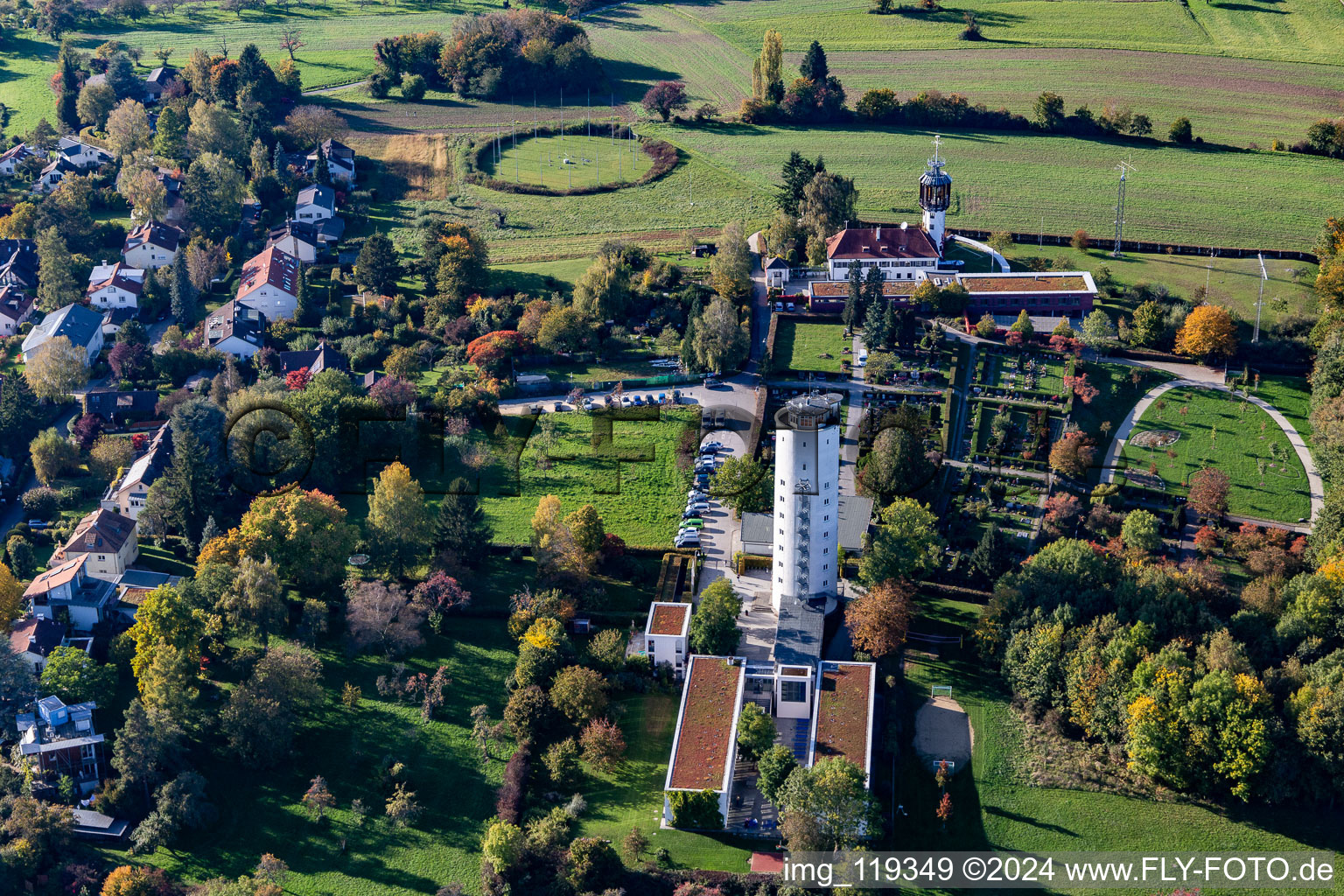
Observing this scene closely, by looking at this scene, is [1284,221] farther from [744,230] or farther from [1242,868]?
[1242,868]

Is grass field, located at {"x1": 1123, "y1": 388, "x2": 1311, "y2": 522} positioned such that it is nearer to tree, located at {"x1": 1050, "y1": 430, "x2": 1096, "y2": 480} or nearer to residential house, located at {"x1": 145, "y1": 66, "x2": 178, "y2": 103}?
tree, located at {"x1": 1050, "y1": 430, "x2": 1096, "y2": 480}

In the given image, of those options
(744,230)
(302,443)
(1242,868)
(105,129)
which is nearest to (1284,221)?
(744,230)

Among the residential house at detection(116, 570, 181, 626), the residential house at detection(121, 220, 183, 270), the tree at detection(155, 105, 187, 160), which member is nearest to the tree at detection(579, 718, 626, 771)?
the residential house at detection(116, 570, 181, 626)

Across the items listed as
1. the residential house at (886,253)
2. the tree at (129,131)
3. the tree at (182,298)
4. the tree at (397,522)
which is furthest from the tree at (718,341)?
the tree at (129,131)

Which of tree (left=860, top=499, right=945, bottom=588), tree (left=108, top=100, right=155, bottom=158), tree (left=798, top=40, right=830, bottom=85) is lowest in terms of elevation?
tree (left=860, top=499, right=945, bottom=588)

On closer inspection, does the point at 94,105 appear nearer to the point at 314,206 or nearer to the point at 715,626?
the point at 314,206

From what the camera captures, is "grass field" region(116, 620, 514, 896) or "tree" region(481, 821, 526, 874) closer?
"tree" region(481, 821, 526, 874)
